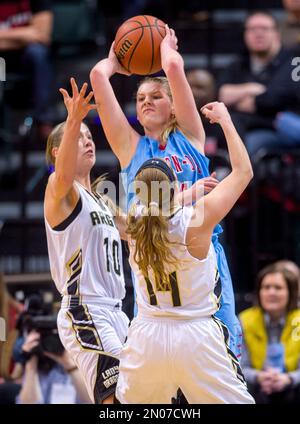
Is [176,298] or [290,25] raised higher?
[290,25]

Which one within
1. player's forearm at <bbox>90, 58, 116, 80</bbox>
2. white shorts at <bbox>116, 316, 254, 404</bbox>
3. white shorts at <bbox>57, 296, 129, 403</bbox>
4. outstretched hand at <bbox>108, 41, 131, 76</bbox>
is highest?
outstretched hand at <bbox>108, 41, 131, 76</bbox>

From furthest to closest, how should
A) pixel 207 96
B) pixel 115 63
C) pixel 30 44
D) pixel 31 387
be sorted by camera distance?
1. pixel 30 44
2. pixel 207 96
3. pixel 31 387
4. pixel 115 63

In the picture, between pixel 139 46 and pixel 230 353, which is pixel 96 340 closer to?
pixel 230 353

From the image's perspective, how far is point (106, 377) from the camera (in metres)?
5.45

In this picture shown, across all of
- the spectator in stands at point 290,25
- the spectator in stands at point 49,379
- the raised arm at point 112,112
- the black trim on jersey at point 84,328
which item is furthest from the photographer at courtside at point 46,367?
the spectator in stands at point 290,25

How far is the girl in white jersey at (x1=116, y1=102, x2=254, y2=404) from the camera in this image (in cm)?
507

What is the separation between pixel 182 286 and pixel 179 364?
0.36 meters

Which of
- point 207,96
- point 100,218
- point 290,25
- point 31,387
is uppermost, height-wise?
point 290,25

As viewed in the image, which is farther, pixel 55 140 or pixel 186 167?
pixel 55 140

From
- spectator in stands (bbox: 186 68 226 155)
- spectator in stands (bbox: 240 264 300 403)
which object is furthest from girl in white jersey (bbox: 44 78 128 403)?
spectator in stands (bbox: 186 68 226 155)

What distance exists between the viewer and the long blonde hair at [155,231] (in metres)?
5.11

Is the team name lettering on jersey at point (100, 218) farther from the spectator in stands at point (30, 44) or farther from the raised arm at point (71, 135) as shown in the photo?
the spectator in stands at point (30, 44)

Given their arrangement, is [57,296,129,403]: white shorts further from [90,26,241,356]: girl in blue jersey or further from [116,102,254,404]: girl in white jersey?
[90,26,241,356]: girl in blue jersey

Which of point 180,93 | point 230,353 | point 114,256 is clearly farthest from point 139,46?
point 230,353
